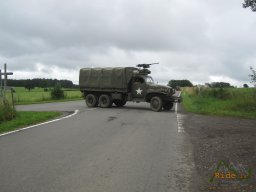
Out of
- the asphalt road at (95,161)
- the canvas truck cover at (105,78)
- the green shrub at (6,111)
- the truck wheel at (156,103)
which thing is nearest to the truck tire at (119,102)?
the canvas truck cover at (105,78)

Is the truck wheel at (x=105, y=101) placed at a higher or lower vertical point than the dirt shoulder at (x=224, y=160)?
higher

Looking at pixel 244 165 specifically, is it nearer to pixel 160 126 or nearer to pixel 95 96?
pixel 160 126

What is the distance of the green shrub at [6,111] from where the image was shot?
655 inches

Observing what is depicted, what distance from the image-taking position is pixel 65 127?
547 inches

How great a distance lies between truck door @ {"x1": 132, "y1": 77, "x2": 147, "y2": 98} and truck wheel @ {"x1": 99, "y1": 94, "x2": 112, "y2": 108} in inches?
69.9

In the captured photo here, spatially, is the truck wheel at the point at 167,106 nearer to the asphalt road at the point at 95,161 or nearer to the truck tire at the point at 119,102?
the truck tire at the point at 119,102

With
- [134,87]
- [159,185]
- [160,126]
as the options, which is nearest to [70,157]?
[159,185]

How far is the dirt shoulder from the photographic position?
624 centimetres

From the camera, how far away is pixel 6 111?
17.1 m

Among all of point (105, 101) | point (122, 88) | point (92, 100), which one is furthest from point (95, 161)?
point (92, 100)

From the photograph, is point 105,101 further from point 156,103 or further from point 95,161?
point 95,161

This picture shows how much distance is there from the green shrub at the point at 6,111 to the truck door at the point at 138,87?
9.21 m

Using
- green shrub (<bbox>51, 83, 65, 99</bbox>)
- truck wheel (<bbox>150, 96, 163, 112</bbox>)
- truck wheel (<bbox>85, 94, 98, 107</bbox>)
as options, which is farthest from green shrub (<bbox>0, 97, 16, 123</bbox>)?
green shrub (<bbox>51, 83, 65, 99</bbox>)

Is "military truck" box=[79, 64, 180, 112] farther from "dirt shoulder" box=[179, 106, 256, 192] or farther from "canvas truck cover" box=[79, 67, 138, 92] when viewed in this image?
"dirt shoulder" box=[179, 106, 256, 192]
